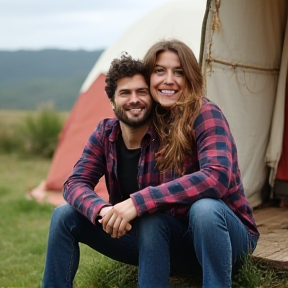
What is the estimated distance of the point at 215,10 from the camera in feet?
12.5

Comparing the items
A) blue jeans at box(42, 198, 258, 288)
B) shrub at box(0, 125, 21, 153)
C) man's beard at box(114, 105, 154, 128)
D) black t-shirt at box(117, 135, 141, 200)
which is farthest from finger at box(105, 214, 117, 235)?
shrub at box(0, 125, 21, 153)

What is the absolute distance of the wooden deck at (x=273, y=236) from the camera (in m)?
3.43

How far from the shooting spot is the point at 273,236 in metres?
3.88

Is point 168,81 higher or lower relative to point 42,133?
higher

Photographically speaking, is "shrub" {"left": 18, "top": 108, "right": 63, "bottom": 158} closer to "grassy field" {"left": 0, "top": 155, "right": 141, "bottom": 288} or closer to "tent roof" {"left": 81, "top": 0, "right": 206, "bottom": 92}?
"grassy field" {"left": 0, "top": 155, "right": 141, "bottom": 288}

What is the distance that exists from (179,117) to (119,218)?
1.87 feet

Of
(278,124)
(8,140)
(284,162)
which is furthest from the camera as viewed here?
(8,140)

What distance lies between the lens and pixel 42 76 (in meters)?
22.9

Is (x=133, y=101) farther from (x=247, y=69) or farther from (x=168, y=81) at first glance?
(x=247, y=69)

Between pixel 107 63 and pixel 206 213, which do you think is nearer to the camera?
pixel 206 213

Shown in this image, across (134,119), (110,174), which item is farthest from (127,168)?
(134,119)

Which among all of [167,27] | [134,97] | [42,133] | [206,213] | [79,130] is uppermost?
[167,27]

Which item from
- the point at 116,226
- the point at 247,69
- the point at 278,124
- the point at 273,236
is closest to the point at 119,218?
the point at 116,226

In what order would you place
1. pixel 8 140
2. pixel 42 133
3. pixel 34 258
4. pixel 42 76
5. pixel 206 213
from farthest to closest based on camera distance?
pixel 42 76 < pixel 8 140 < pixel 42 133 < pixel 34 258 < pixel 206 213
